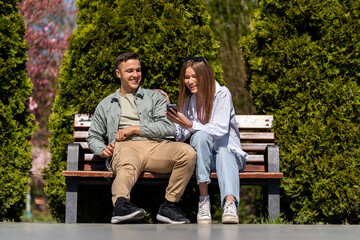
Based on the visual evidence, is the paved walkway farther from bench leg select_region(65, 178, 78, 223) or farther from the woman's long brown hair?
the woman's long brown hair

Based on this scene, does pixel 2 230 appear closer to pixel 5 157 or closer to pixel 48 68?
pixel 5 157

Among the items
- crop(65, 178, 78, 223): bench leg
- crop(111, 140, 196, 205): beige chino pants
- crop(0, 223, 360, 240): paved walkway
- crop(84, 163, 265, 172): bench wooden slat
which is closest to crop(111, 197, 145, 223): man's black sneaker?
crop(111, 140, 196, 205): beige chino pants

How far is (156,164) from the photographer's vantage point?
5039 mm

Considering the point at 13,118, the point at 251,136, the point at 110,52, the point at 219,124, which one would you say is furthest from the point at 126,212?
the point at 13,118

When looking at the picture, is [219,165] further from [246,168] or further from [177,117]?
[246,168]

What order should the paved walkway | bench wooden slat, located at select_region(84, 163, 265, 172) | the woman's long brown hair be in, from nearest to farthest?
the paved walkway < the woman's long brown hair < bench wooden slat, located at select_region(84, 163, 265, 172)

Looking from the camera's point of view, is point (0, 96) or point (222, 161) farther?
point (0, 96)

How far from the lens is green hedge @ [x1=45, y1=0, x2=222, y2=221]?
5.93m

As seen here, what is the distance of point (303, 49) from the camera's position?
5.96 meters

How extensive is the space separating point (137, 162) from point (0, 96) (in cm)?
197

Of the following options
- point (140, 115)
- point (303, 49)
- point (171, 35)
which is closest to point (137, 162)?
point (140, 115)

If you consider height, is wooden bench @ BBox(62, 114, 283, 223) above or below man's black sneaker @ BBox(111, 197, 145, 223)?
above

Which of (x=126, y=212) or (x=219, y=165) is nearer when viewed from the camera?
(x=126, y=212)

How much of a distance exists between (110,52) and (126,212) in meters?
2.10
